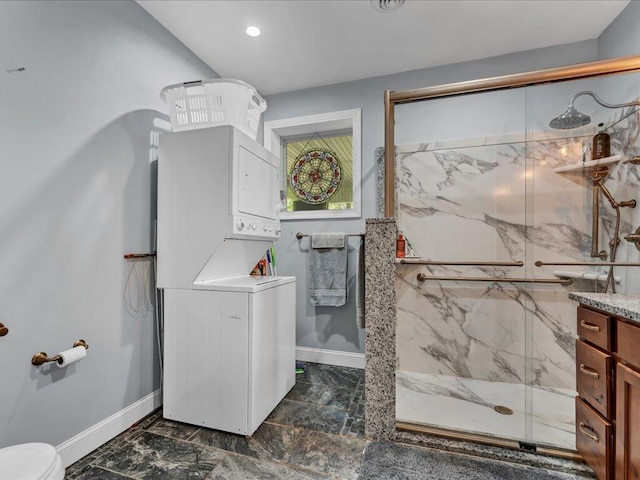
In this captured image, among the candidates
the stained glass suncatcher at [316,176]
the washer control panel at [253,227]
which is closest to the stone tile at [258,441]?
the washer control panel at [253,227]

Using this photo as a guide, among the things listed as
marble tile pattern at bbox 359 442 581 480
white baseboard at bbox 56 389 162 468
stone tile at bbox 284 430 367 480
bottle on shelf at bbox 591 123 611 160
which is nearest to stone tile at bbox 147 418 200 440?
white baseboard at bbox 56 389 162 468

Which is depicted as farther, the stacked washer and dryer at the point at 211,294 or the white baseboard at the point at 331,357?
the white baseboard at the point at 331,357

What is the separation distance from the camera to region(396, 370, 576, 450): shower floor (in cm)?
173

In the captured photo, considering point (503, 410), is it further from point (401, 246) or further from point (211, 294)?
point (211, 294)

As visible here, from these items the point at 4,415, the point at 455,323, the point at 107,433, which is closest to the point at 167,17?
the point at 4,415

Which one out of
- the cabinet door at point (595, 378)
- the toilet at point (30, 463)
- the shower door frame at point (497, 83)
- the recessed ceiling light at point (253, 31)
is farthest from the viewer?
the recessed ceiling light at point (253, 31)

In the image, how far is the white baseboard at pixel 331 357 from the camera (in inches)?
112

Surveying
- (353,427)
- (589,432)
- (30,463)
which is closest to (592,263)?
(589,432)

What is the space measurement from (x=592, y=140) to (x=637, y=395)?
1.64 meters

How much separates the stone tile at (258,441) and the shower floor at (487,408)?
69cm

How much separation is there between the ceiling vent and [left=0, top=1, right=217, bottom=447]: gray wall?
1514 millimetres

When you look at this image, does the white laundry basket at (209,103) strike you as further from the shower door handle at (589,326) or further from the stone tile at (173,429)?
the shower door handle at (589,326)

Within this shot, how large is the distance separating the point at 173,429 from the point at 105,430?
357mm

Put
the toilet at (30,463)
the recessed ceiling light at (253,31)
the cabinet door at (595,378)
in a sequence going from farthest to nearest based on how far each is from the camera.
Result: the recessed ceiling light at (253,31)
the cabinet door at (595,378)
the toilet at (30,463)
